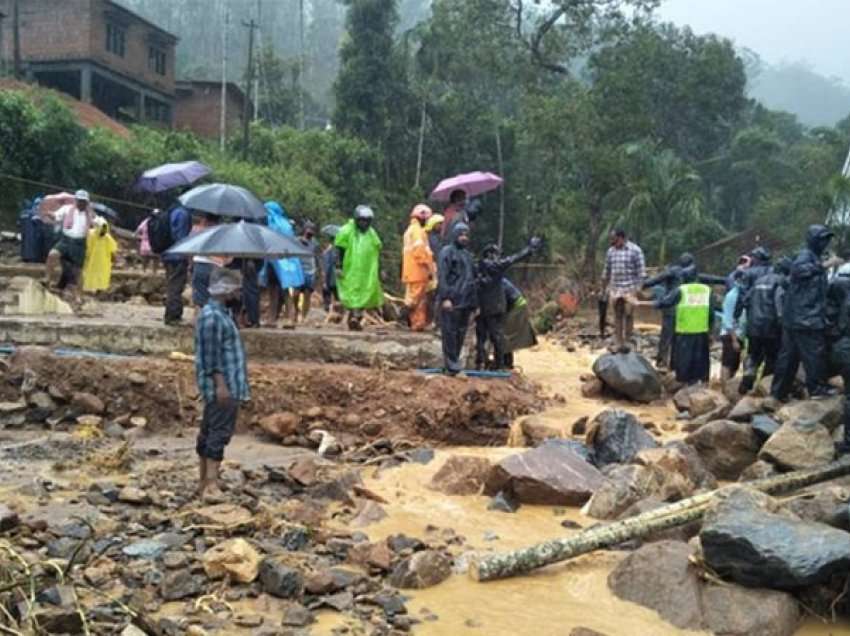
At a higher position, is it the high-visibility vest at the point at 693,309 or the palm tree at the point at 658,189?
the palm tree at the point at 658,189

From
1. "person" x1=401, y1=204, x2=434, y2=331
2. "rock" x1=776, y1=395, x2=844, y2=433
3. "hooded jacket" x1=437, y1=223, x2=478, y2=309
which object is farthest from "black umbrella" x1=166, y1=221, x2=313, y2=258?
"rock" x1=776, y1=395, x2=844, y2=433

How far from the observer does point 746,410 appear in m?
8.73

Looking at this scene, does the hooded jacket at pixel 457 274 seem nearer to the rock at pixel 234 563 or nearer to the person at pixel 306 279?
the person at pixel 306 279

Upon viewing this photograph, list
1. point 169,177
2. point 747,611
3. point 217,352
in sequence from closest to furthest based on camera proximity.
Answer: point 747,611 → point 217,352 → point 169,177

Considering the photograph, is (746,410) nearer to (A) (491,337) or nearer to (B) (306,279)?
(A) (491,337)

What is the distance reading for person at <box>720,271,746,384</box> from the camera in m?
10.8

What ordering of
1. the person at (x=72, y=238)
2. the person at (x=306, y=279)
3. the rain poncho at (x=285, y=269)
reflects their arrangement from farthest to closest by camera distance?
the person at (x=306, y=279) → the rain poncho at (x=285, y=269) → the person at (x=72, y=238)

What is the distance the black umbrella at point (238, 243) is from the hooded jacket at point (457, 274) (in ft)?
5.27

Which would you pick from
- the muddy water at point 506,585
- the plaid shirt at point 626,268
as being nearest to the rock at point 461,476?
the muddy water at point 506,585

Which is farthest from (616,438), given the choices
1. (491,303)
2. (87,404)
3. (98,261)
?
(98,261)

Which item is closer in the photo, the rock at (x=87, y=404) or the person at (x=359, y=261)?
the rock at (x=87, y=404)

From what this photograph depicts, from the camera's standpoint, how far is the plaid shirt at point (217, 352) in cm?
600

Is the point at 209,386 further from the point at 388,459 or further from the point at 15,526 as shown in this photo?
the point at 388,459

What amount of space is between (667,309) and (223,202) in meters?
5.97
